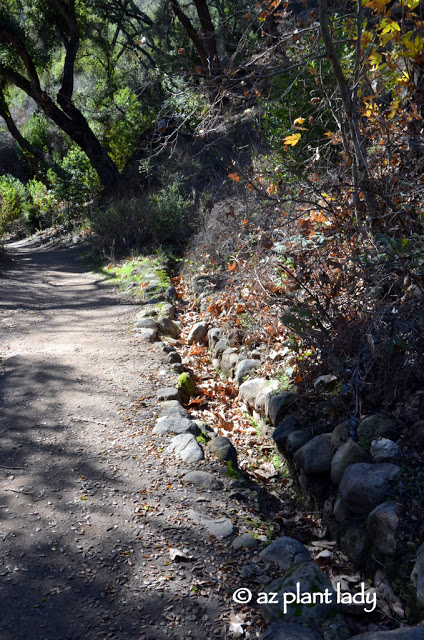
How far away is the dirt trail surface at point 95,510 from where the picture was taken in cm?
258

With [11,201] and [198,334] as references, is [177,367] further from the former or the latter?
[11,201]

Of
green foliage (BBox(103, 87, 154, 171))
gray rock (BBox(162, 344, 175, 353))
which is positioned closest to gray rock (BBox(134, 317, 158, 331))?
gray rock (BBox(162, 344, 175, 353))

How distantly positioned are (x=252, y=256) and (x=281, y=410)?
7.77ft

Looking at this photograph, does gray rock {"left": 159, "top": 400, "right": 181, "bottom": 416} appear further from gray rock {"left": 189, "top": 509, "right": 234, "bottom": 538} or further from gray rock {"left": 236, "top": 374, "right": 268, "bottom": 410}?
gray rock {"left": 189, "top": 509, "right": 234, "bottom": 538}

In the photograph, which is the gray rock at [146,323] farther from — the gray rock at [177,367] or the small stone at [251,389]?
the small stone at [251,389]

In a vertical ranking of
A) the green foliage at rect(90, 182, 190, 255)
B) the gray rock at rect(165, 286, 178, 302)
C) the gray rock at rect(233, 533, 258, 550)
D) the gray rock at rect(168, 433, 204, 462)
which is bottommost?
the gray rock at rect(233, 533, 258, 550)

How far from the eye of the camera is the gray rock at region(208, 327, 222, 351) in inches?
259

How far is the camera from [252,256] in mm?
6406

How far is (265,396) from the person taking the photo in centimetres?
485

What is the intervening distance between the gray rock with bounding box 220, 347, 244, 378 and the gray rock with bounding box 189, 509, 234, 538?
101 inches

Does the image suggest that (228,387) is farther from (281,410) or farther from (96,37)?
(96,37)

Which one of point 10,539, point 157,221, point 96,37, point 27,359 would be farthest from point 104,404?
point 96,37

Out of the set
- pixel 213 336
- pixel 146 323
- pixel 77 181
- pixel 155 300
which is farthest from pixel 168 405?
pixel 77 181

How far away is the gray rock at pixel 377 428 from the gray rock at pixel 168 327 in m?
3.80
